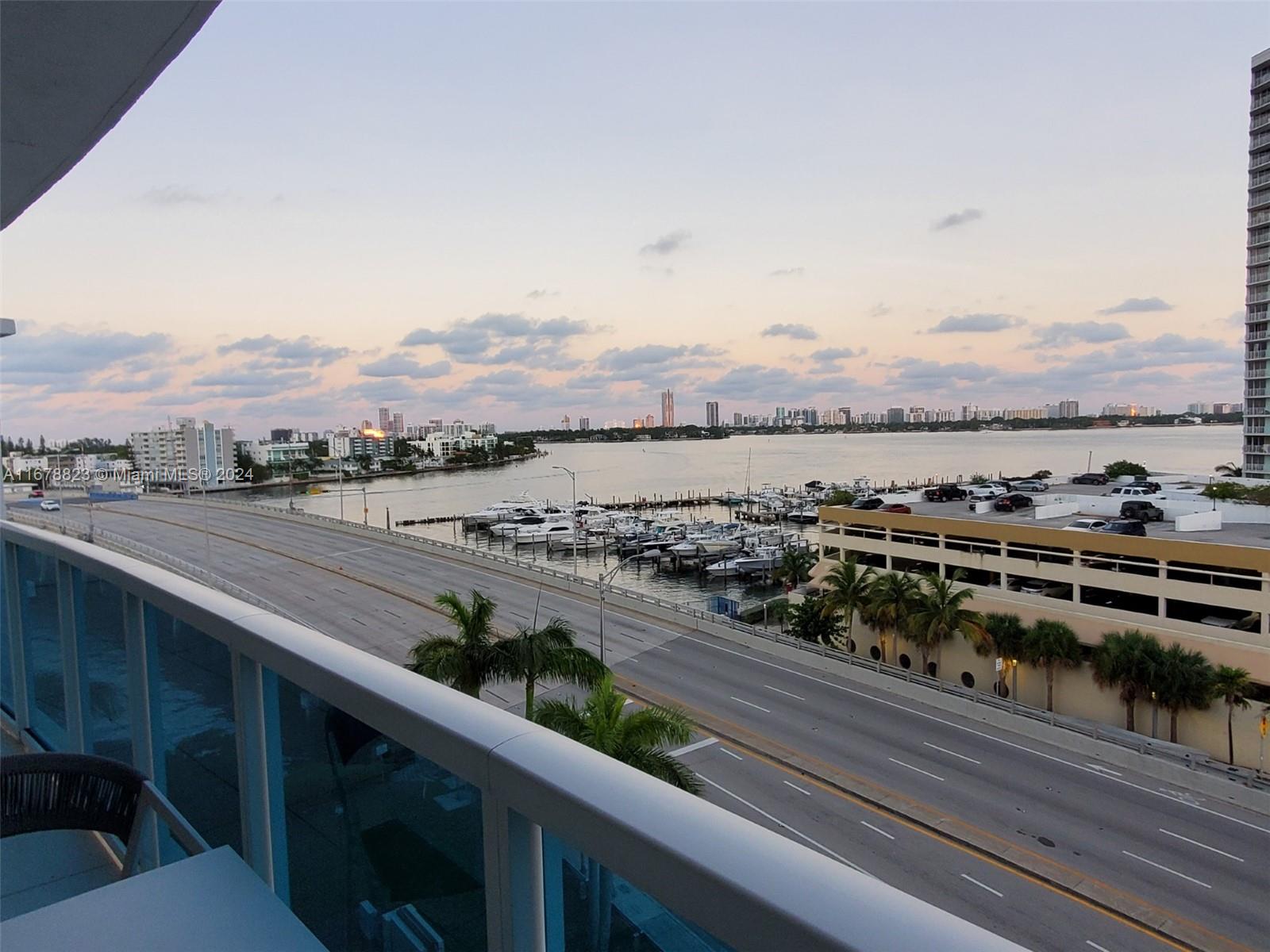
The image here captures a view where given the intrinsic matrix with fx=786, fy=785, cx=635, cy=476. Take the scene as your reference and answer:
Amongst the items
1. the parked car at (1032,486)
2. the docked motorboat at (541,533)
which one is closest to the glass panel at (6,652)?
the parked car at (1032,486)

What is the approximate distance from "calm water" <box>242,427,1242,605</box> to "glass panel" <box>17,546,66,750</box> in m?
36.9

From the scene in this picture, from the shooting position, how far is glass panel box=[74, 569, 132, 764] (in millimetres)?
2373

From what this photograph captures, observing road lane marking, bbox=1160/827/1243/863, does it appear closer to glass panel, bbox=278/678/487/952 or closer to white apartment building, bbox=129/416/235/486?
glass panel, bbox=278/678/487/952

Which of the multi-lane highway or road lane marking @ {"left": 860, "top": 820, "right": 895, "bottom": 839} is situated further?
road lane marking @ {"left": 860, "top": 820, "right": 895, "bottom": 839}

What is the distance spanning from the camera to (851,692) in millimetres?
18844

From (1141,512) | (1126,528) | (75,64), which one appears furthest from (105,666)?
(1141,512)

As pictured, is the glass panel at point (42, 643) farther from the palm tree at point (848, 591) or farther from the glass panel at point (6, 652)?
the palm tree at point (848, 591)

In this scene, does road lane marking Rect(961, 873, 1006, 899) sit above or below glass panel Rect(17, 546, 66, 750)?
below

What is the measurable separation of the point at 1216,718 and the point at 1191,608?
296 centimetres

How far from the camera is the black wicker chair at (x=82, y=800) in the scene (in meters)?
1.97

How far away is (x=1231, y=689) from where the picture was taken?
57.0 ft

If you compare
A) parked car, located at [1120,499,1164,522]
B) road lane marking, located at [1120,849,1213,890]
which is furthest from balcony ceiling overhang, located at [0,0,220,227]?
parked car, located at [1120,499,1164,522]

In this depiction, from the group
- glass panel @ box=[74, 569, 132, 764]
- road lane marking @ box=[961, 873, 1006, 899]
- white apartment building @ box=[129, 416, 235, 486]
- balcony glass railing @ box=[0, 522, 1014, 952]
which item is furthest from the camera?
white apartment building @ box=[129, 416, 235, 486]

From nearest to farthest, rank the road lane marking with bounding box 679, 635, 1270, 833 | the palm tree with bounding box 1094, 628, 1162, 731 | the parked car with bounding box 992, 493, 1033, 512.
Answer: the road lane marking with bounding box 679, 635, 1270, 833 → the palm tree with bounding box 1094, 628, 1162, 731 → the parked car with bounding box 992, 493, 1033, 512
